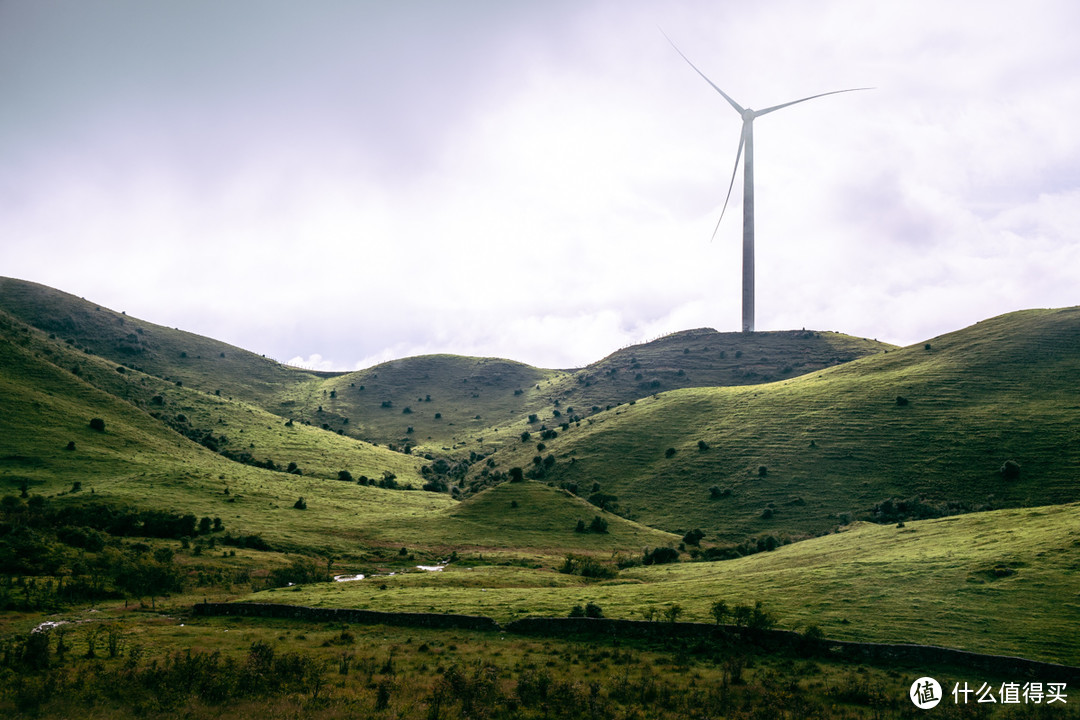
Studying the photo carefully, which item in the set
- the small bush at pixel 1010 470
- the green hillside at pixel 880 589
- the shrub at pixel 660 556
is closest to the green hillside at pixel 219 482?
the shrub at pixel 660 556

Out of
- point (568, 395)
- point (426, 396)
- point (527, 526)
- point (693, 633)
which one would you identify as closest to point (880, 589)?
point (693, 633)

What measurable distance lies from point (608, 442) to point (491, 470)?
1037 inches

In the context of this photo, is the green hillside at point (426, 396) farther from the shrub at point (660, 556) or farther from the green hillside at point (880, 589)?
the green hillside at point (880, 589)

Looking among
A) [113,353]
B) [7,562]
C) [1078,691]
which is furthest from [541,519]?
[113,353]

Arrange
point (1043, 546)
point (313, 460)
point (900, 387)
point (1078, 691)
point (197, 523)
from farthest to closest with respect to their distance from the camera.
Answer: point (313, 460) < point (900, 387) < point (197, 523) < point (1043, 546) < point (1078, 691)

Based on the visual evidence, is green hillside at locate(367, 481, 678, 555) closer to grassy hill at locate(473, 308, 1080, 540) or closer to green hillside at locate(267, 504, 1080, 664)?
grassy hill at locate(473, 308, 1080, 540)

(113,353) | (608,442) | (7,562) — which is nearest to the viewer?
(7,562)

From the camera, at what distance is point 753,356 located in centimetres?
18338

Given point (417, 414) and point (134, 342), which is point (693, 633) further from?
point (134, 342)

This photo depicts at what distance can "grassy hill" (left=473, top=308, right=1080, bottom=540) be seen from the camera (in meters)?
77.6

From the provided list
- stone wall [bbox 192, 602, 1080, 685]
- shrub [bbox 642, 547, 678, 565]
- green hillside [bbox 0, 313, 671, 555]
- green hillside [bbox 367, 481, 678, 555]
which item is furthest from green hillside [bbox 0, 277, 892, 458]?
stone wall [bbox 192, 602, 1080, 685]

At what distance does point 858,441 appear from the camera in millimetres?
90750

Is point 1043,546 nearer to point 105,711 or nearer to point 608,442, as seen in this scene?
point 105,711

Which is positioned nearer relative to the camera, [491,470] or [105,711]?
[105,711]
